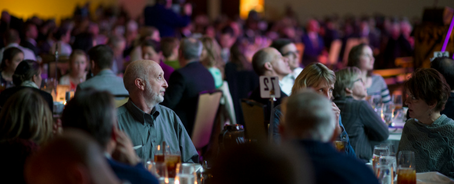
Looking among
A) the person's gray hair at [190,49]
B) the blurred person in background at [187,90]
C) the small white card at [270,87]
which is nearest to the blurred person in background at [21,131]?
the small white card at [270,87]

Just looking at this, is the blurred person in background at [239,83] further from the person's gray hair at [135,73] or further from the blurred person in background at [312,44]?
the blurred person in background at [312,44]

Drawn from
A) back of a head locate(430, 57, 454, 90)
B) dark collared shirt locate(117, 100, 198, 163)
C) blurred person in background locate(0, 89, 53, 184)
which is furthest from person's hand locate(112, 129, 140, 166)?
back of a head locate(430, 57, 454, 90)

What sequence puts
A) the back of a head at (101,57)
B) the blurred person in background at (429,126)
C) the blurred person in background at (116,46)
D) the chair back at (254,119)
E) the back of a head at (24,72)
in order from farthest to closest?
the blurred person in background at (116,46)
the back of a head at (101,57)
the back of a head at (24,72)
the chair back at (254,119)
the blurred person in background at (429,126)

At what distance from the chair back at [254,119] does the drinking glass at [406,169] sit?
1508 millimetres

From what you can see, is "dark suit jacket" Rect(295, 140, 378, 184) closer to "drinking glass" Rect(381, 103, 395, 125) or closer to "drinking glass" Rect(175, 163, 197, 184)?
"drinking glass" Rect(175, 163, 197, 184)

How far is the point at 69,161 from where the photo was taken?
49.0 inches

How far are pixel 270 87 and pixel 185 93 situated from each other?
5.30ft

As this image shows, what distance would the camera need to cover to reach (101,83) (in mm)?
4328

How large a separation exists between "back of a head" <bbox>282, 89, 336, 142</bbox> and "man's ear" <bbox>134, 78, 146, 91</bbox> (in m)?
1.46

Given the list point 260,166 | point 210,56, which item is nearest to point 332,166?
point 260,166

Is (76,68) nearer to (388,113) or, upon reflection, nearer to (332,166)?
(388,113)

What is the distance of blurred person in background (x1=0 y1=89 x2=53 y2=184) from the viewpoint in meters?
1.94

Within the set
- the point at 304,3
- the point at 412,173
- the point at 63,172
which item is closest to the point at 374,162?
the point at 412,173

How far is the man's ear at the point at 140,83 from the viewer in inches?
116
